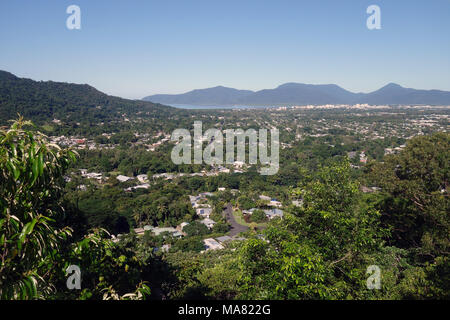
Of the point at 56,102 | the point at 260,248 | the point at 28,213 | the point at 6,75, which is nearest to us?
the point at 28,213

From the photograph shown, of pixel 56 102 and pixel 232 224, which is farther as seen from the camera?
pixel 56 102

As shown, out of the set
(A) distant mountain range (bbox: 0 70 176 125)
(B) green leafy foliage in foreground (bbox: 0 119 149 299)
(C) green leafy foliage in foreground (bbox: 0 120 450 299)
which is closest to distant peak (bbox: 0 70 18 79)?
(A) distant mountain range (bbox: 0 70 176 125)

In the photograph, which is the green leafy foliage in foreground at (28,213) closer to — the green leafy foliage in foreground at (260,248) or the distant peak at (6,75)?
the green leafy foliage in foreground at (260,248)

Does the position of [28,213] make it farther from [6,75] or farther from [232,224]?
[6,75]

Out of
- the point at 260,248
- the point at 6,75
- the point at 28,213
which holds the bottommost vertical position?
the point at 260,248

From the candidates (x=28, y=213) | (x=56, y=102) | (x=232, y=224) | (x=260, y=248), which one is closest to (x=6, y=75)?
(x=56, y=102)

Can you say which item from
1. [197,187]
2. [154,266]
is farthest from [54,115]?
[154,266]

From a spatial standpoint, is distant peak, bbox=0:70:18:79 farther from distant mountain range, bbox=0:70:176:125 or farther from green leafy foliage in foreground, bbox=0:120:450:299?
green leafy foliage in foreground, bbox=0:120:450:299
